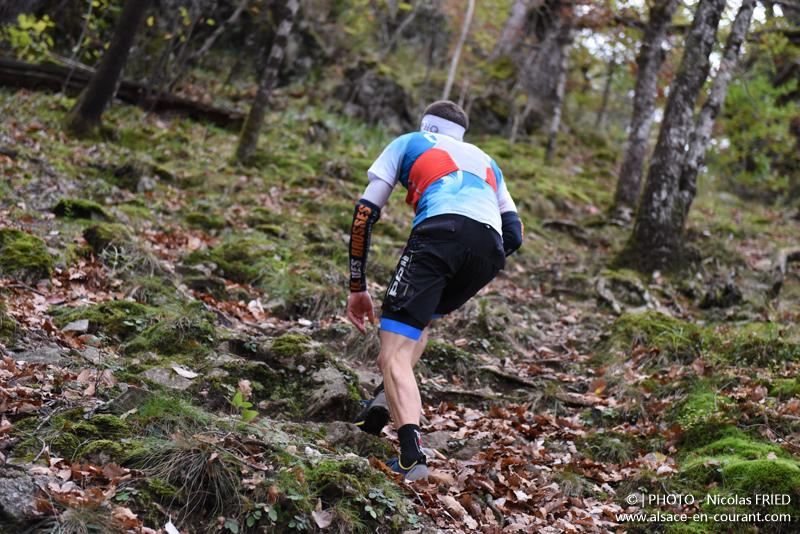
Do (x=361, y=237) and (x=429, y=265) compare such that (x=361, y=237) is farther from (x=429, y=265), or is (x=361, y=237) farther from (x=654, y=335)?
(x=654, y=335)

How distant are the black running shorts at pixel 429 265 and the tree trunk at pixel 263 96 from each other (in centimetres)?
784

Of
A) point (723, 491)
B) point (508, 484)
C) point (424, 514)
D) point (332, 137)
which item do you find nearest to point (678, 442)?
point (723, 491)

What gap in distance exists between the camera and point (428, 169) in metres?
3.21

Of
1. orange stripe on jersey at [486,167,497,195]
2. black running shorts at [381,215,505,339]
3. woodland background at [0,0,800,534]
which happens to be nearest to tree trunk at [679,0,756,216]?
woodland background at [0,0,800,534]

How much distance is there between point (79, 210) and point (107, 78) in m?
4.80

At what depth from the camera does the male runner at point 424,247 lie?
116 inches

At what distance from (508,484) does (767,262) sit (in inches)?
294

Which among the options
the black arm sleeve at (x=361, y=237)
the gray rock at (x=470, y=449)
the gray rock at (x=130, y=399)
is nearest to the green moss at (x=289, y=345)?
the black arm sleeve at (x=361, y=237)

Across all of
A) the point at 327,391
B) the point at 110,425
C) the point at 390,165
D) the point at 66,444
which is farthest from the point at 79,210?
the point at 390,165

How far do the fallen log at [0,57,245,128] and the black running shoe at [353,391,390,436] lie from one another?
10.2 m

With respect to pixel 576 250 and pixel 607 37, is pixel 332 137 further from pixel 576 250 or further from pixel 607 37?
pixel 607 37

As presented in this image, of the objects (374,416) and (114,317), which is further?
(114,317)

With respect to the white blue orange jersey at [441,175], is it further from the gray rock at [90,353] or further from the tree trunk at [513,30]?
the tree trunk at [513,30]

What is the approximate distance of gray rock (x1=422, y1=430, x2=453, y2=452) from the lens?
151 inches
